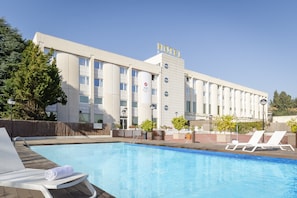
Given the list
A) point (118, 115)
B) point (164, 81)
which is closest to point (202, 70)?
point (164, 81)

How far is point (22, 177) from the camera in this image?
142 inches

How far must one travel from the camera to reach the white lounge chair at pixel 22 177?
10.2 feet

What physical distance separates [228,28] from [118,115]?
58.0 feet

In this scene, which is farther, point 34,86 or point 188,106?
point 188,106

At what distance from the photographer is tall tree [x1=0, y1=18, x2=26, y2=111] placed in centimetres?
2419

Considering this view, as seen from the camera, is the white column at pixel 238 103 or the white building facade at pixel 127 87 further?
the white column at pixel 238 103

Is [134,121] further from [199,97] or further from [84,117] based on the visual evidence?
[199,97]

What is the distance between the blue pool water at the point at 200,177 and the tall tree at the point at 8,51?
1732 centimetres

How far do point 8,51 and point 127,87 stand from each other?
1438 centimetres

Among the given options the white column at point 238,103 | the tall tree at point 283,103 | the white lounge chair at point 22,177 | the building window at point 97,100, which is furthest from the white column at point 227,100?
the tall tree at point 283,103

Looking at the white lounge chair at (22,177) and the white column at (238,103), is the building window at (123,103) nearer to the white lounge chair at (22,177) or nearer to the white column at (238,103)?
the white lounge chair at (22,177)

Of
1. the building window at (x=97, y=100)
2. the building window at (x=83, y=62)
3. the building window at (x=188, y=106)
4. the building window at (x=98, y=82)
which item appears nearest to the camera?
the building window at (x=83, y=62)

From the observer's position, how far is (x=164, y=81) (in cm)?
3675

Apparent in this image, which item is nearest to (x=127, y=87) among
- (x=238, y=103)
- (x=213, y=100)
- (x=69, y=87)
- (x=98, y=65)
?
(x=98, y=65)
